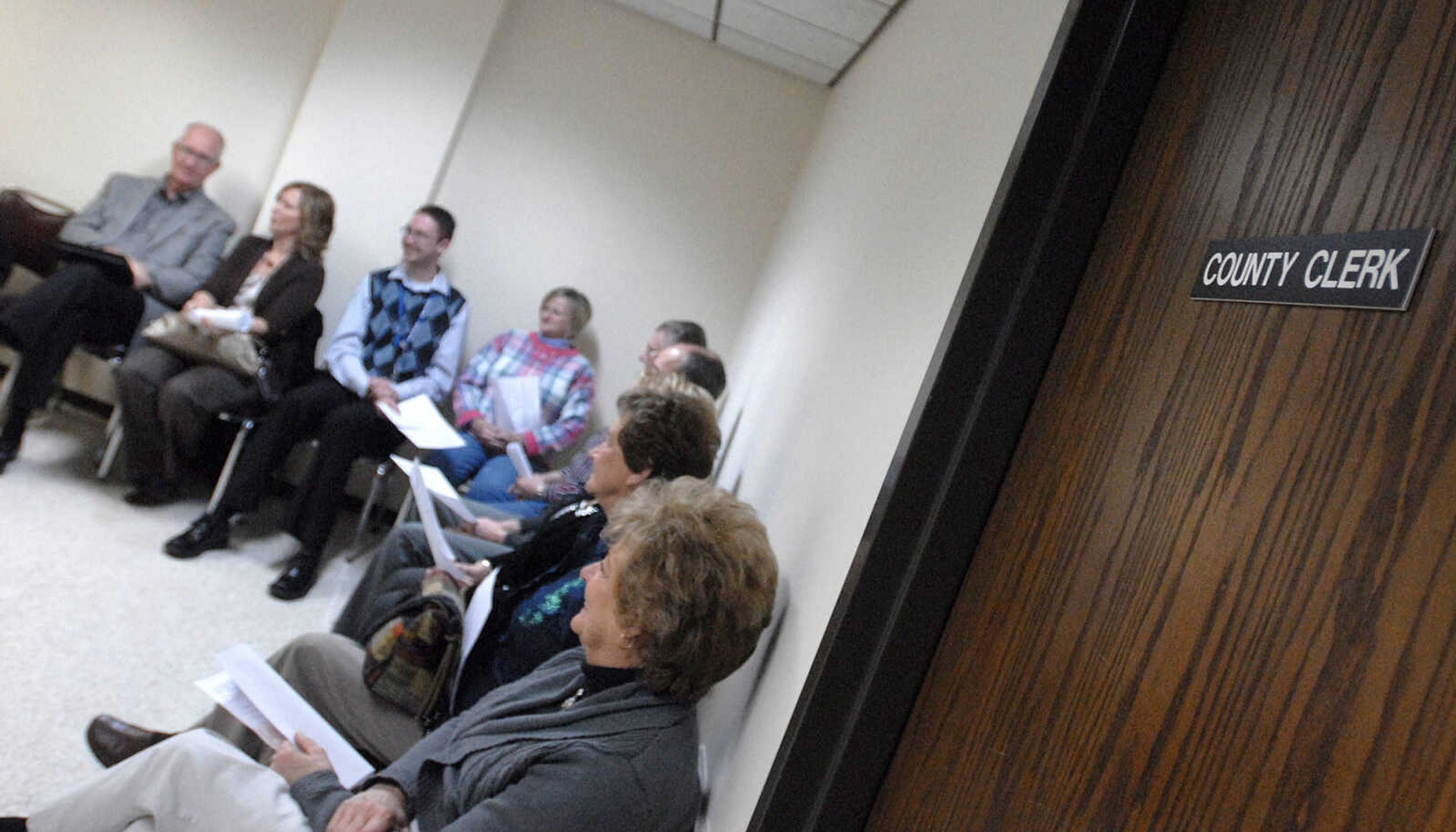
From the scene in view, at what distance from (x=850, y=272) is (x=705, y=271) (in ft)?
9.87

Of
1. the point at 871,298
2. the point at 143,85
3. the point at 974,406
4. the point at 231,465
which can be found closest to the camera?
the point at 974,406

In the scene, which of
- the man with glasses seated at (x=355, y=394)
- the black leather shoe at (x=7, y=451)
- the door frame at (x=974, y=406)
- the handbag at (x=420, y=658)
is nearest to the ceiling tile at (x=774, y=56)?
the man with glasses seated at (x=355, y=394)

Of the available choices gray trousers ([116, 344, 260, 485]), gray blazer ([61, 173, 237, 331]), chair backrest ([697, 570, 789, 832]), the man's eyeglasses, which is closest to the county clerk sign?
chair backrest ([697, 570, 789, 832])

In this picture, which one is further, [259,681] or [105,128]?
[105,128]

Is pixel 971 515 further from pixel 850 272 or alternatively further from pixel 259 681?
pixel 850 272

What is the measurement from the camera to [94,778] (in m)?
1.77

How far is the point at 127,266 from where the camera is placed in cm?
454

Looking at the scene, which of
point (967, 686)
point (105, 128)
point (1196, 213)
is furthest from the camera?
point (105, 128)

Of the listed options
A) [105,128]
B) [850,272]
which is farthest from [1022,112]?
[105,128]

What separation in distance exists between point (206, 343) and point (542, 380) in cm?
153

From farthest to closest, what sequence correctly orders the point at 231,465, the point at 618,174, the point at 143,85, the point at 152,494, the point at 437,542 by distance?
the point at 618,174, the point at 143,85, the point at 152,494, the point at 231,465, the point at 437,542

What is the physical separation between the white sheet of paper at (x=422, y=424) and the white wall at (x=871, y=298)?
1182mm

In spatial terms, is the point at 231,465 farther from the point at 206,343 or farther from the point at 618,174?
the point at 618,174

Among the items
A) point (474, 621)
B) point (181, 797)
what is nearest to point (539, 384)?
point (474, 621)
